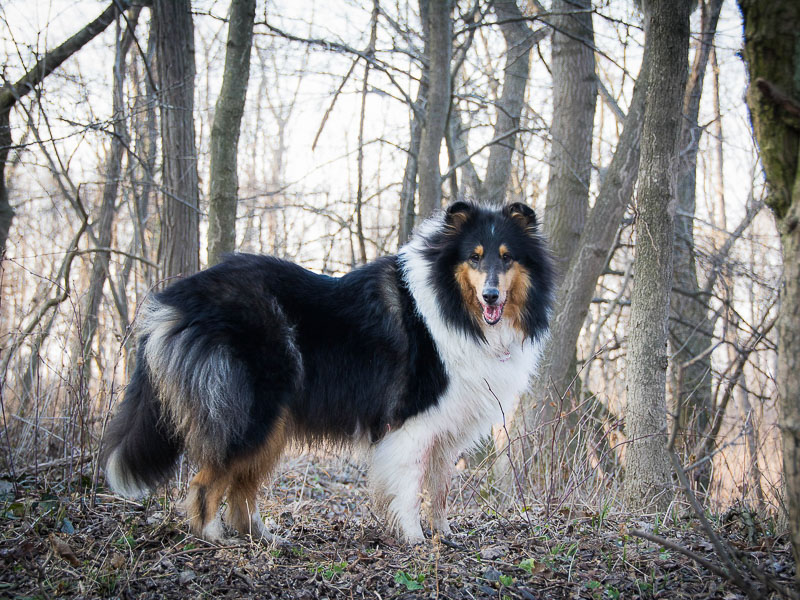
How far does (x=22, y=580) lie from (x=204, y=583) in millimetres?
776

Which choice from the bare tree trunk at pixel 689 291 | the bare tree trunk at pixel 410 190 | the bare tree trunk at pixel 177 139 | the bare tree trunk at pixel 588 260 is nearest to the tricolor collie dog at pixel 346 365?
the bare tree trunk at pixel 177 139

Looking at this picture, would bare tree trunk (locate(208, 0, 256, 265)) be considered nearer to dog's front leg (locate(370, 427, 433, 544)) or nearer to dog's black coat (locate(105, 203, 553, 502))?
dog's black coat (locate(105, 203, 553, 502))

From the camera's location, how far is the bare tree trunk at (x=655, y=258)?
13.9 feet

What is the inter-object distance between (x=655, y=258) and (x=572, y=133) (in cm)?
353

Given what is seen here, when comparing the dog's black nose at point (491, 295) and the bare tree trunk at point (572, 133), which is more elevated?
the bare tree trunk at point (572, 133)

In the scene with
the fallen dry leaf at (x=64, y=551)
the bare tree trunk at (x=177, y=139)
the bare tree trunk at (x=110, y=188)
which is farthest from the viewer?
the bare tree trunk at (x=110, y=188)

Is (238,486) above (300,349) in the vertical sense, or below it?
below

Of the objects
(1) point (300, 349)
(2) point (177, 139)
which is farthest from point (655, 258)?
(2) point (177, 139)

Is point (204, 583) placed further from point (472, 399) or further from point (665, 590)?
point (665, 590)

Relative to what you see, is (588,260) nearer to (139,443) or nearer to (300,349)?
(300,349)

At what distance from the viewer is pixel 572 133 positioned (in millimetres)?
7504

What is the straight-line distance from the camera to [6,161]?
277 inches

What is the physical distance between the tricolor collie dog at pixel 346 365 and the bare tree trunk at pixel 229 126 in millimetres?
1892

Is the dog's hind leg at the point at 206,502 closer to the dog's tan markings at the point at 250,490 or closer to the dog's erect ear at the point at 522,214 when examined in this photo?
the dog's tan markings at the point at 250,490
